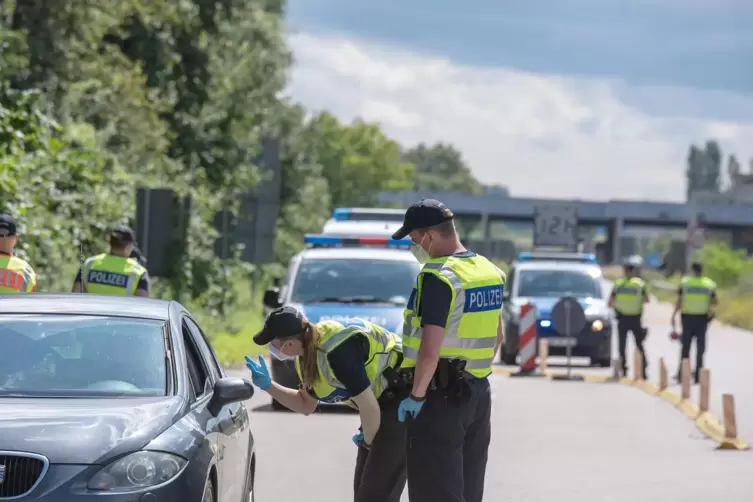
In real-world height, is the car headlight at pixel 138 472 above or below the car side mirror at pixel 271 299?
above

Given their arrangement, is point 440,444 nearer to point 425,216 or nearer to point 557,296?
point 425,216

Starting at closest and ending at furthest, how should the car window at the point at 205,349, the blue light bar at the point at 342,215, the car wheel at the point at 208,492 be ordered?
the car wheel at the point at 208,492, the car window at the point at 205,349, the blue light bar at the point at 342,215

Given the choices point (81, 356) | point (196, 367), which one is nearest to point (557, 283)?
point (196, 367)

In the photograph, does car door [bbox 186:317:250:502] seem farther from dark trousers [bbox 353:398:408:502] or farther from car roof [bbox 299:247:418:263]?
car roof [bbox 299:247:418:263]

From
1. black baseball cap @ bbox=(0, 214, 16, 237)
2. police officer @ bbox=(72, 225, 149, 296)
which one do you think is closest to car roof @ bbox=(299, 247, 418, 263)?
police officer @ bbox=(72, 225, 149, 296)

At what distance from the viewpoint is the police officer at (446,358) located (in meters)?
7.02

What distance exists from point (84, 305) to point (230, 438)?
3.15 ft

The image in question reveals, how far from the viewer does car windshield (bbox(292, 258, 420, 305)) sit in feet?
57.8

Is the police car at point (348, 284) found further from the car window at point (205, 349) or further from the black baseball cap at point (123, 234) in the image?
the car window at point (205, 349)

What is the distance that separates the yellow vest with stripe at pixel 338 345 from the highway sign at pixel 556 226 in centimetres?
4022

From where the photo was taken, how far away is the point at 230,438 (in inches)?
296

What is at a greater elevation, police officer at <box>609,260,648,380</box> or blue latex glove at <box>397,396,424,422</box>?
blue latex glove at <box>397,396,424,422</box>

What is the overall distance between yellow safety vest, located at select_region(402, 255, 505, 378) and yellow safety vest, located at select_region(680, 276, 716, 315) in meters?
16.1

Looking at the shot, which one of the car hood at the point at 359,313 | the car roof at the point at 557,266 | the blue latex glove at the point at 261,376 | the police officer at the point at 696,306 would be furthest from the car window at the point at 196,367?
the car roof at the point at 557,266
